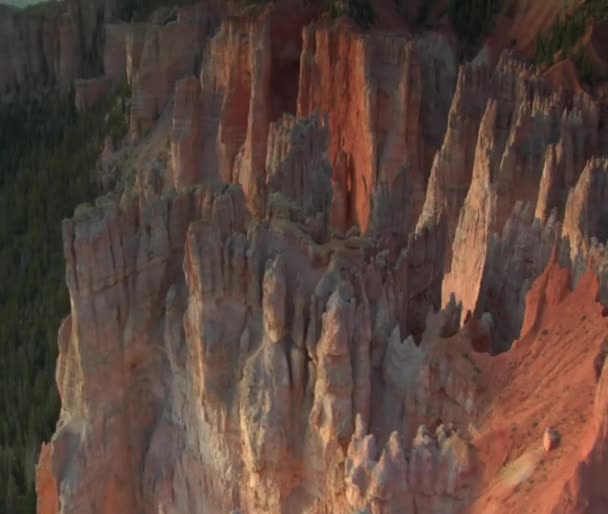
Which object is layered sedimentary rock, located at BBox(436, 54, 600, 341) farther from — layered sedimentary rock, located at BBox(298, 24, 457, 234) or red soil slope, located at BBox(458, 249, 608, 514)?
layered sedimentary rock, located at BBox(298, 24, 457, 234)

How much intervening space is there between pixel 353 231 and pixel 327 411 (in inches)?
132

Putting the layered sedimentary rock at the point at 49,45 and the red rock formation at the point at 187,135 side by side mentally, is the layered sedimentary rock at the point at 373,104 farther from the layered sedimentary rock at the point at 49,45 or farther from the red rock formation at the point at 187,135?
the layered sedimentary rock at the point at 49,45

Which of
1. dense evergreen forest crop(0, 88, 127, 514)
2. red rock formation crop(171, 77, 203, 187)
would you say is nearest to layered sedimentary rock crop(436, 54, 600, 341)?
red rock formation crop(171, 77, 203, 187)

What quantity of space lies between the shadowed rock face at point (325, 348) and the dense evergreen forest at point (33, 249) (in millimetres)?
7924

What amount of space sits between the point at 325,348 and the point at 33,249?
23.1 m

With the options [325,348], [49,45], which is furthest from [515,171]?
[49,45]

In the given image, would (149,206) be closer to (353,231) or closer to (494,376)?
(353,231)

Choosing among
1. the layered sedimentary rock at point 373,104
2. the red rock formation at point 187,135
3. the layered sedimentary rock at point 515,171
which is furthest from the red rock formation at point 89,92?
the layered sedimentary rock at point 515,171

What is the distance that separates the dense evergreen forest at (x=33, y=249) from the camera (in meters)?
20.5

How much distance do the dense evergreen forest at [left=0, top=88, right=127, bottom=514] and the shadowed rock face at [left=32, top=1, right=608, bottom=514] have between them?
7.92m

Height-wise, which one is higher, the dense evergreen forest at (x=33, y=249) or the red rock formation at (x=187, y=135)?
the red rock formation at (x=187, y=135)

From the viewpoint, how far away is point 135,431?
12227 mm

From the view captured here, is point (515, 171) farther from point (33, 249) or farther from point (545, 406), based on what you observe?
point (33, 249)

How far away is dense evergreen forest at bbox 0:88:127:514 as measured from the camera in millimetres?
20531
